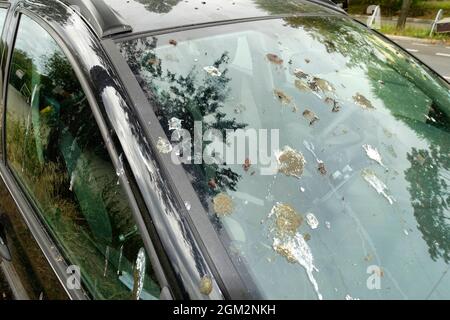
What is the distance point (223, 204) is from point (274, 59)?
2.40ft

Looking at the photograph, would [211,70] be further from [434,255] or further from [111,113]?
[434,255]

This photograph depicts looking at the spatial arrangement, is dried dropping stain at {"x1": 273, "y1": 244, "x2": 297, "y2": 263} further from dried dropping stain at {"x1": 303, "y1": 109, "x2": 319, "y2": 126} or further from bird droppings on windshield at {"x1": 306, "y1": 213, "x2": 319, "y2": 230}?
dried dropping stain at {"x1": 303, "y1": 109, "x2": 319, "y2": 126}

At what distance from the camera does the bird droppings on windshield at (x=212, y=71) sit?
4.83ft

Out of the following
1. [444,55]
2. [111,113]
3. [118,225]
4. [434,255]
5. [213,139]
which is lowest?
[444,55]

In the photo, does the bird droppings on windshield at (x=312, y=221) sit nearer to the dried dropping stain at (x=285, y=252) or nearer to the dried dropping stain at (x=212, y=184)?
the dried dropping stain at (x=285, y=252)

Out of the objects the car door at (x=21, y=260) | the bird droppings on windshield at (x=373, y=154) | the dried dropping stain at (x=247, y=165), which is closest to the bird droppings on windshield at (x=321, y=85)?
the bird droppings on windshield at (x=373, y=154)

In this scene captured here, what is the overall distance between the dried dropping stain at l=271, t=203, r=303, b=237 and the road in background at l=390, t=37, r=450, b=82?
27.3ft

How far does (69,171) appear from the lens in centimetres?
142

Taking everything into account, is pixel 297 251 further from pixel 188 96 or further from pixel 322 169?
pixel 188 96

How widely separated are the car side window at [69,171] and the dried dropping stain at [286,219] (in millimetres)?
364

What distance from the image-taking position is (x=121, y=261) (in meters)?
1.17

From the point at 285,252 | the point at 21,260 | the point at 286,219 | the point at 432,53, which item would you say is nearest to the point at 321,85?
the point at 286,219

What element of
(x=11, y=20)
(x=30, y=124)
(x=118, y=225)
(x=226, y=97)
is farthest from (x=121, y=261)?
(x=11, y=20)
